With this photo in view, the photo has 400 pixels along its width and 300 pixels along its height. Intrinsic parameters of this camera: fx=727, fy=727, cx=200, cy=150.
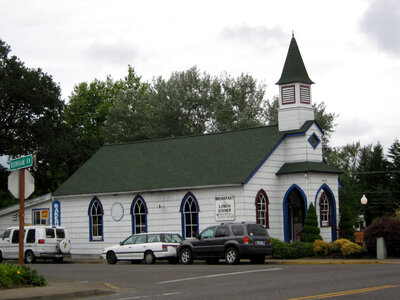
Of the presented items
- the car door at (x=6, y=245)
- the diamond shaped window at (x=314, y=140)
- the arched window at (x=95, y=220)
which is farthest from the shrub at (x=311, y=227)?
the car door at (x=6, y=245)

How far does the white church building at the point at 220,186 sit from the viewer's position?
3762 cm

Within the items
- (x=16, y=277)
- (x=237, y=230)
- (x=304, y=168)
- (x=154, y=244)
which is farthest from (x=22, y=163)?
(x=304, y=168)

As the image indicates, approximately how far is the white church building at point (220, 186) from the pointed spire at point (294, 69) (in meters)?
0.06

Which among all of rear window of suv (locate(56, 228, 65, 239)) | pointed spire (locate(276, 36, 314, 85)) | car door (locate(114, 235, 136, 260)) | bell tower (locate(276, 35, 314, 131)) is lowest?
car door (locate(114, 235, 136, 260))

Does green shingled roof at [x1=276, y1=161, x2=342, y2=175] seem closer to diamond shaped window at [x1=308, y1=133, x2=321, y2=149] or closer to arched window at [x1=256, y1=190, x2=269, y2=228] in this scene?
diamond shaped window at [x1=308, y1=133, x2=321, y2=149]

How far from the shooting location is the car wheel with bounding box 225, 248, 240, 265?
1150 inches

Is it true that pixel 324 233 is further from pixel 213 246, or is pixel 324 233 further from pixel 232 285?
pixel 232 285

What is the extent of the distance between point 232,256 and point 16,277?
11.5m

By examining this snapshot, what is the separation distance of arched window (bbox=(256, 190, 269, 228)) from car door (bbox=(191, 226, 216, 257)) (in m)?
7.12

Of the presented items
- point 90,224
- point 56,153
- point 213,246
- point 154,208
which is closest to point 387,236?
point 213,246

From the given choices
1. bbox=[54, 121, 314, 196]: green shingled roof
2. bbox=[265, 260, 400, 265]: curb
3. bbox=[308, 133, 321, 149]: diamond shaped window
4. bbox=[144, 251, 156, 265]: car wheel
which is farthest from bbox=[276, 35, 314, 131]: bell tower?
bbox=[144, 251, 156, 265]: car wheel

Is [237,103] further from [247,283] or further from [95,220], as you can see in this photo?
[247,283]

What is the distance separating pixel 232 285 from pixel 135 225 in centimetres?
2182

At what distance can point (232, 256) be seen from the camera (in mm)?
29375
